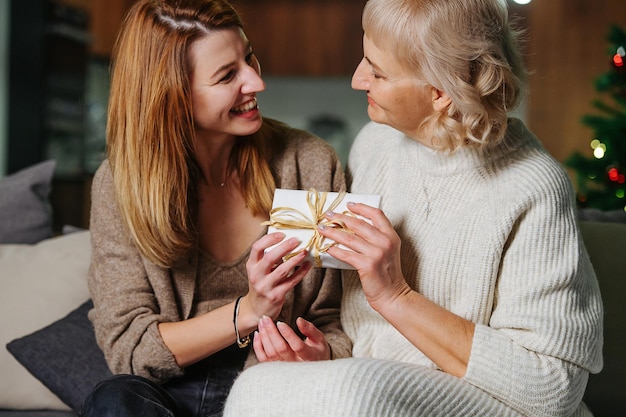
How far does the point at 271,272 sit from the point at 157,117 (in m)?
0.43

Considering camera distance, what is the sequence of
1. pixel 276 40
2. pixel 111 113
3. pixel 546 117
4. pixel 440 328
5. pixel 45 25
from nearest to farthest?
pixel 440 328, pixel 111 113, pixel 45 25, pixel 546 117, pixel 276 40

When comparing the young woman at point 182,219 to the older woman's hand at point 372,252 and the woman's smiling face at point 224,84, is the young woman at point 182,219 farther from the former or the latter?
the older woman's hand at point 372,252

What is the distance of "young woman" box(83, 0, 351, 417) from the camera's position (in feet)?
4.92

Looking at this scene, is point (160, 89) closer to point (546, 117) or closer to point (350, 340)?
point (350, 340)

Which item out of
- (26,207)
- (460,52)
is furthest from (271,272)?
(26,207)

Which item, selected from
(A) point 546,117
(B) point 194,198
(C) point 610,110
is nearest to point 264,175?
(B) point 194,198

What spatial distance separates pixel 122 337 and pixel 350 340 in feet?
1.54

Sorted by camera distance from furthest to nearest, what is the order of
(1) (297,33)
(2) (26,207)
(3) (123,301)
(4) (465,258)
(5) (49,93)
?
(1) (297,33), (5) (49,93), (2) (26,207), (3) (123,301), (4) (465,258)

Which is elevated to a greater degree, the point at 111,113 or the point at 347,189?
the point at 111,113

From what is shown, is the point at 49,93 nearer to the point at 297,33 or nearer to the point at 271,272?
the point at 297,33

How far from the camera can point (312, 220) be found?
135cm

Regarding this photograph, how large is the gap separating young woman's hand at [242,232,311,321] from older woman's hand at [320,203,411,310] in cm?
8

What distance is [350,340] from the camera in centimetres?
155

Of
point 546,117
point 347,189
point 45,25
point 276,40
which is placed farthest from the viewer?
point 276,40
